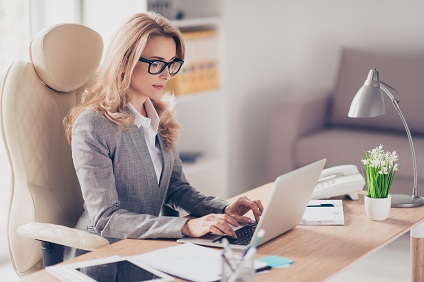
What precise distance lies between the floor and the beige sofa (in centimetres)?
62

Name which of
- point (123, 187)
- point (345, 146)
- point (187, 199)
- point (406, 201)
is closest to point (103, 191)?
point (123, 187)

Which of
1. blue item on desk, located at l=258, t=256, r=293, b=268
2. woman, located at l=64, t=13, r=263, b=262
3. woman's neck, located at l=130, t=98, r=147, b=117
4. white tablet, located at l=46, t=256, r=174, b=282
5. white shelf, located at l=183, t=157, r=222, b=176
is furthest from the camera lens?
white shelf, located at l=183, t=157, r=222, b=176

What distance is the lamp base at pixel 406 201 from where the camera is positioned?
8.29ft

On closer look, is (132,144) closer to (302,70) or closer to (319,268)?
(319,268)

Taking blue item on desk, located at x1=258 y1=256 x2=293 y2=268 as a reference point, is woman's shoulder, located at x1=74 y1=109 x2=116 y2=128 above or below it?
above

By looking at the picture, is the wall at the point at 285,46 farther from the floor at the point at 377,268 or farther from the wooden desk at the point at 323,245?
the wooden desk at the point at 323,245

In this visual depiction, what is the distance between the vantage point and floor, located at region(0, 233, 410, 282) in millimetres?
3553

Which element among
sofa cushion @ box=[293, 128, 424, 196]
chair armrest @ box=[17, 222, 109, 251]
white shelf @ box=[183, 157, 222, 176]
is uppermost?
chair armrest @ box=[17, 222, 109, 251]

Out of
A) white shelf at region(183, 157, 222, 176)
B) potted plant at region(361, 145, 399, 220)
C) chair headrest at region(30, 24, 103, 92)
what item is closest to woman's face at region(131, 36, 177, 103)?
chair headrest at region(30, 24, 103, 92)

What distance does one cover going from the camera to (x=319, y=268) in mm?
1915

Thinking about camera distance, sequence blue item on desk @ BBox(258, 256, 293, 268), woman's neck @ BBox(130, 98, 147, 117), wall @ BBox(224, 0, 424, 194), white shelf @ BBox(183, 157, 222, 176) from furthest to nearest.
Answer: wall @ BBox(224, 0, 424, 194), white shelf @ BBox(183, 157, 222, 176), woman's neck @ BBox(130, 98, 147, 117), blue item on desk @ BBox(258, 256, 293, 268)

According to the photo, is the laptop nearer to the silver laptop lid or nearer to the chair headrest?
the silver laptop lid

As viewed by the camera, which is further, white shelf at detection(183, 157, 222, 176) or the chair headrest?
white shelf at detection(183, 157, 222, 176)

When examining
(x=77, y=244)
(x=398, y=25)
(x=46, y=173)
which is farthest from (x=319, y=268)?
→ (x=398, y=25)
